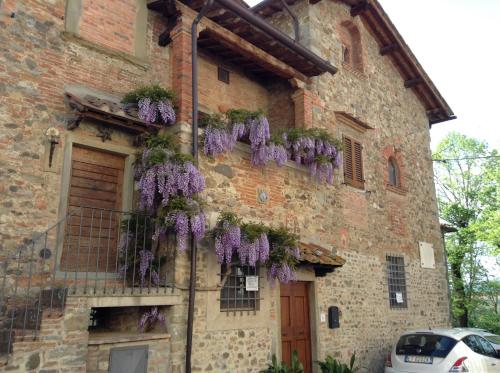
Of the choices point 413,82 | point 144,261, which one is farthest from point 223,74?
point 413,82

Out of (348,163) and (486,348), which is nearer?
(486,348)

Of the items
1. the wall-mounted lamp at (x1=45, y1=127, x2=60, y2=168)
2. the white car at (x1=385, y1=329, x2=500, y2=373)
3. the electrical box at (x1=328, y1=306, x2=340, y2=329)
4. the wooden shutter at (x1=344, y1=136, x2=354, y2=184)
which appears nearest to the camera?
the wall-mounted lamp at (x1=45, y1=127, x2=60, y2=168)

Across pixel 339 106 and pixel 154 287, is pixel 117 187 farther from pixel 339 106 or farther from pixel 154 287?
pixel 339 106

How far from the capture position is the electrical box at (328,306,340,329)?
29.2 ft

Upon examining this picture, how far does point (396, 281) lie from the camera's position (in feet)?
38.1

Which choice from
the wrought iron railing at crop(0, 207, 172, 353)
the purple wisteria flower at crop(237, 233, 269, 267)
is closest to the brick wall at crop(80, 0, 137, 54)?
the wrought iron railing at crop(0, 207, 172, 353)

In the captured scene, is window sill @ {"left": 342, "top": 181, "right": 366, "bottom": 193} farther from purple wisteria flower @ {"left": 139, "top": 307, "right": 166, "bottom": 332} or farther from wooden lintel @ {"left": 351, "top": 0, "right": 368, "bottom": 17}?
purple wisteria flower @ {"left": 139, "top": 307, "right": 166, "bottom": 332}

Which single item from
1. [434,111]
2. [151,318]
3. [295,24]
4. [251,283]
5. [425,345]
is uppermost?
[295,24]

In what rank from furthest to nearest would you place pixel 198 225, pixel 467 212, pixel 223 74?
1. pixel 467 212
2. pixel 223 74
3. pixel 198 225

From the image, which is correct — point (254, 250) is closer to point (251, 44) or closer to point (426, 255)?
point (251, 44)

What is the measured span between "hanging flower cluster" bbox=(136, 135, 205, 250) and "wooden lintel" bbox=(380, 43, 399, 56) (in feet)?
30.4

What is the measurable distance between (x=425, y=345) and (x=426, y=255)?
17.9 feet

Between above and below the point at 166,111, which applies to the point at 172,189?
below

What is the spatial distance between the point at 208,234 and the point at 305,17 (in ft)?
21.5
